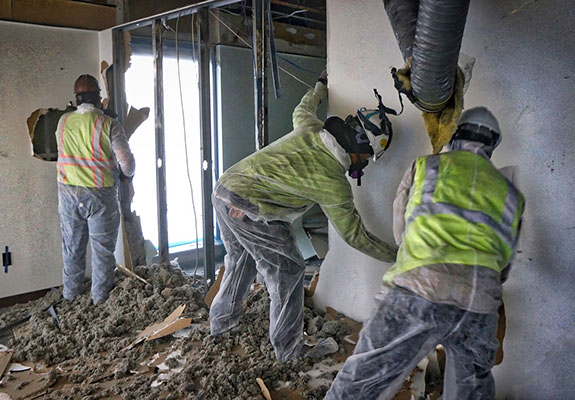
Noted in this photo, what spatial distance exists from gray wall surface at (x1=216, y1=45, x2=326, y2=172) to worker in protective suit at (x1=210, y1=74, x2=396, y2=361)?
6.41 ft

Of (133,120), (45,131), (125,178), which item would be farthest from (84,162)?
(133,120)

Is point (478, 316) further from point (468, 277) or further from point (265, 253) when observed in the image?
point (265, 253)

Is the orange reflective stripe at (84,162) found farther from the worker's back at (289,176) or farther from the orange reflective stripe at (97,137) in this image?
the worker's back at (289,176)

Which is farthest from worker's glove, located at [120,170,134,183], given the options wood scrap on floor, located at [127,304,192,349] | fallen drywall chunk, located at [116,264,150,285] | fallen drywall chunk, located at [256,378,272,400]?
fallen drywall chunk, located at [256,378,272,400]

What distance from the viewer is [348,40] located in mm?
2717

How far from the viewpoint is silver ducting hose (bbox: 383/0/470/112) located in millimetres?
1343

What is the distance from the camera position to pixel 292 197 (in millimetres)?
2451

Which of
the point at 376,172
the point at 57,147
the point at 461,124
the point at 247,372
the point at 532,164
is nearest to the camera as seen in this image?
the point at 461,124

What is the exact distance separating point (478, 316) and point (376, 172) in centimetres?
122

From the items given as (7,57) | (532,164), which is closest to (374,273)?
(532,164)

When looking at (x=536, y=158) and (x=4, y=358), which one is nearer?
(x=536, y=158)

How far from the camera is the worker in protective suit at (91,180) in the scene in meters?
3.30

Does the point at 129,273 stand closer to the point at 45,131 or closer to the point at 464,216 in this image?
the point at 45,131

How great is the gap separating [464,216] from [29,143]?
→ 3.24 m
